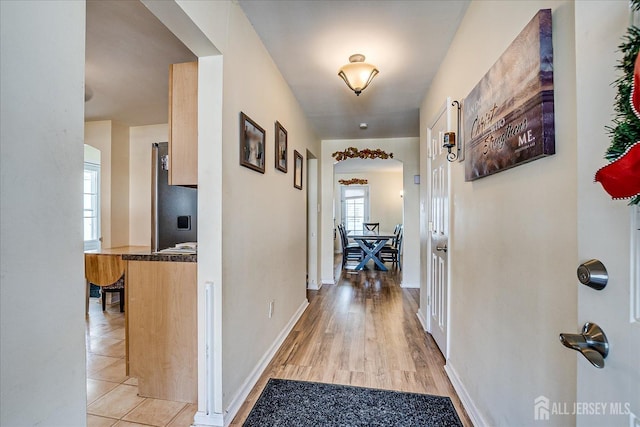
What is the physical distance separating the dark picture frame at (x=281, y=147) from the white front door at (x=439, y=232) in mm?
1407

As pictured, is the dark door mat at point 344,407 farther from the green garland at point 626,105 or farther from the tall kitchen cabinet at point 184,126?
the green garland at point 626,105

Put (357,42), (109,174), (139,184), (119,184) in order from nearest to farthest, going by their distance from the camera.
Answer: (357,42) → (109,174) → (119,184) → (139,184)

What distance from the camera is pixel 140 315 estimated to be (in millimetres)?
1866

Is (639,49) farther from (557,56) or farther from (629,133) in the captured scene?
(557,56)

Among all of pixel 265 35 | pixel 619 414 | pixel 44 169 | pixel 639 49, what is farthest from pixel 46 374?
pixel 265 35

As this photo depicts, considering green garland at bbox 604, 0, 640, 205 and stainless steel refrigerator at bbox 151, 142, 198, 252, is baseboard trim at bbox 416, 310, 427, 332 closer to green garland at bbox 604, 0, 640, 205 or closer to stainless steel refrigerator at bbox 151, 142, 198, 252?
stainless steel refrigerator at bbox 151, 142, 198, 252

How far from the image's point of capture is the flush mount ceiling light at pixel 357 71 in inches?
93.0

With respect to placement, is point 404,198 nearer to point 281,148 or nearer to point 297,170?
point 297,170

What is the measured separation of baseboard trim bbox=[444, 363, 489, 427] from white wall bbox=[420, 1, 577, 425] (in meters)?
0.03

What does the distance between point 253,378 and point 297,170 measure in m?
2.19

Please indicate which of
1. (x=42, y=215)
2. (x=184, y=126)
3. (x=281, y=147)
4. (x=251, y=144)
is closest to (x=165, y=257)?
(x=184, y=126)

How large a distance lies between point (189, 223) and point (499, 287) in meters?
2.37

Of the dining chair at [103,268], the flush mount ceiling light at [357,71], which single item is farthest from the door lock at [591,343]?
the dining chair at [103,268]

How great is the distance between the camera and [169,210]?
256 cm
